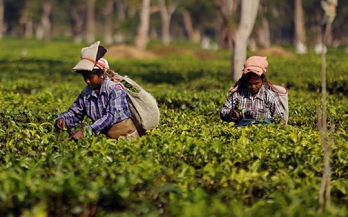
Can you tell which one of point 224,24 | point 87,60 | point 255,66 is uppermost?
point 87,60

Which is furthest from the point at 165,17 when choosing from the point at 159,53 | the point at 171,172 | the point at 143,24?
the point at 171,172

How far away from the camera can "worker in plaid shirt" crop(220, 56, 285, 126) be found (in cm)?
876

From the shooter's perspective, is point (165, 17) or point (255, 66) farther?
point (165, 17)

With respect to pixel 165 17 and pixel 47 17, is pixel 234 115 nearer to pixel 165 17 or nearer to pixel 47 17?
pixel 165 17

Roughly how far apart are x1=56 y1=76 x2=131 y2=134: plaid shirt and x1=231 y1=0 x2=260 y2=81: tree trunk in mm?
10121

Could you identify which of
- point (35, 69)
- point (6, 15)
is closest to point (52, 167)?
point (35, 69)

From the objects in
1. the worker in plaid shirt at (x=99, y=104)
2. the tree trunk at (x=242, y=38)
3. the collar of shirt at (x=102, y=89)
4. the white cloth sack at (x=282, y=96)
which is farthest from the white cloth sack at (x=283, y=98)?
the tree trunk at (x=242, y=38)

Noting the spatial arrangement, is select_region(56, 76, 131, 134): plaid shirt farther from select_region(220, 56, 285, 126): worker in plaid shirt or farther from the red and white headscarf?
select_region(220, 56, 285, 126): worker in plaid shirt

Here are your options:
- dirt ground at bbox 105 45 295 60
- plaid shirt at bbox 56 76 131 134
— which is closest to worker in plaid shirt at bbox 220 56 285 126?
plaid shirt at bbox 56 76 131 134

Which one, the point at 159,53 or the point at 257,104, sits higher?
the point at 257,104

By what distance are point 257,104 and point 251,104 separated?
0.24 feet

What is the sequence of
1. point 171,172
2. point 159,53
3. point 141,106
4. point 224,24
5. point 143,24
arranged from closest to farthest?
point 171,172
point 141,106
point 159,53
point 143,24
point 224,24

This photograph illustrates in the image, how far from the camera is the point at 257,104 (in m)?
8.83

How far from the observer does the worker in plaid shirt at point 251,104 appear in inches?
345
